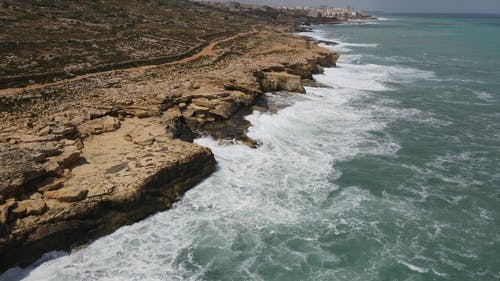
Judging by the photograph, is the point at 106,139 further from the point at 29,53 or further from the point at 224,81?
the point at 29,53

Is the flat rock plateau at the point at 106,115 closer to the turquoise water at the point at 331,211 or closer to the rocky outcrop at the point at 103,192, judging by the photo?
the rocky outcrop at the point at 103,192

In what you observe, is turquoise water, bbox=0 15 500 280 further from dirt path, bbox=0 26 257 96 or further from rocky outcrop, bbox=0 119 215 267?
dirt path, bbox=0 26 257 96

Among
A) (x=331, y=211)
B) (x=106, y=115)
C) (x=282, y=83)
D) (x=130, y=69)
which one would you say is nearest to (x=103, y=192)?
(x=106, y=115)

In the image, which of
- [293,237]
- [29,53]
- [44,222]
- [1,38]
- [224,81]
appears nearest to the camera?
[44,222]

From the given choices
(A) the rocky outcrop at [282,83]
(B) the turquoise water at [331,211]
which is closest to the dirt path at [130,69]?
(A) the rocky outcrop at [282,83]

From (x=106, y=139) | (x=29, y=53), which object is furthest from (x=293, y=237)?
(x=29, y=53)

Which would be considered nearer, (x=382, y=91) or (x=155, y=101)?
(x=155, y=101)

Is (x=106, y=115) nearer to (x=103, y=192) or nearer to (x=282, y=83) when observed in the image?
(x=103, y=192)
